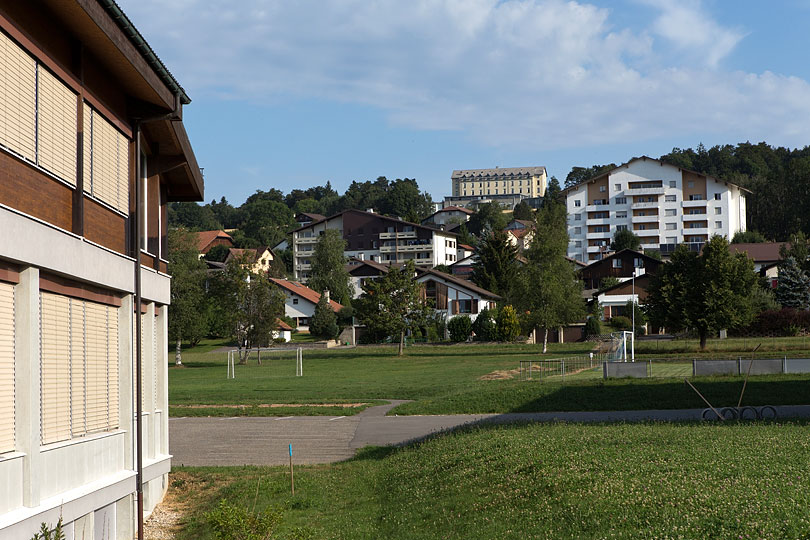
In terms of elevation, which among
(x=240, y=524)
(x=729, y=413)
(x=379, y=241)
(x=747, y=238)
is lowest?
(x=729, y=413)

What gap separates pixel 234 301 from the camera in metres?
71.4

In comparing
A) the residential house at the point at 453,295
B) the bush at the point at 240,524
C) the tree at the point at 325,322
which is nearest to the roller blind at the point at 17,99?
the bush at the point at 240,524

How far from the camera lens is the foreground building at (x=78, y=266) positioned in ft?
32.3

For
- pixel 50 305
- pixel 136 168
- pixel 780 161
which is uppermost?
pixel 780 161

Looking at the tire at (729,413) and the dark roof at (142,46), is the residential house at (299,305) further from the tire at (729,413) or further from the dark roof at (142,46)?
the dark roof at (142,46)

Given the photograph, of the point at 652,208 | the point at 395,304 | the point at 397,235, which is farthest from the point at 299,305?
the point at 652,208

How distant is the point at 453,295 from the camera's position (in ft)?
306

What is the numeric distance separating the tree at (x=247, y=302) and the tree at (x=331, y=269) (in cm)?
4408

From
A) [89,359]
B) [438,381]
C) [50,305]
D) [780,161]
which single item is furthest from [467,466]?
[780,161]

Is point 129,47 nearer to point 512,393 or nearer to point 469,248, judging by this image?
point 512,393

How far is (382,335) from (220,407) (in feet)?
165

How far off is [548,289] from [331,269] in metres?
52.9

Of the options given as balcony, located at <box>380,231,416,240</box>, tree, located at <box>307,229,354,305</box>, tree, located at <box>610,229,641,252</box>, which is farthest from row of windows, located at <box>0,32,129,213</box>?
balcony, located at <box>380,231,416,240</box>

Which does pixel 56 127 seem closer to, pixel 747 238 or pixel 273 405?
pixel 273 405
